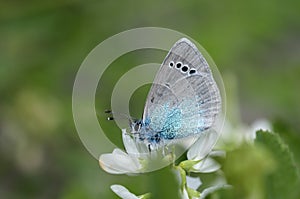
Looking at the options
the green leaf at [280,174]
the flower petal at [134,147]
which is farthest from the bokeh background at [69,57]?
the green leaf at [280,174]

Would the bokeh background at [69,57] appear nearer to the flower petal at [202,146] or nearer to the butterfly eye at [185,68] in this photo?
the butterfly eye at [185,68]

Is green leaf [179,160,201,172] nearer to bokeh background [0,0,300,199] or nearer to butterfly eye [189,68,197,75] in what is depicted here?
butterfly eye [189,68,197,75]

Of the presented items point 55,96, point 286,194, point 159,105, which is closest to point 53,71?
point 55,96

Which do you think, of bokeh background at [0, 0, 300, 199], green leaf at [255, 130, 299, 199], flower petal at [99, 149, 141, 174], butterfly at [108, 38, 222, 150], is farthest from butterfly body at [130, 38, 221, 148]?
bokeh background at [0, 0, 300, 199]

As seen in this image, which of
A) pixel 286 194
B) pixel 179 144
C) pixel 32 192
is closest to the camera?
pixel 286 194

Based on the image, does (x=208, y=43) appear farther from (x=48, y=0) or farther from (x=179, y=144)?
(x=179, y=144)
